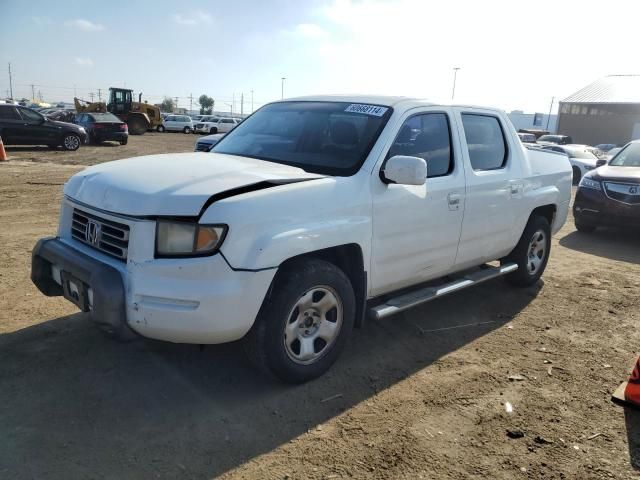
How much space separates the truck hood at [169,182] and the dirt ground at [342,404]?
1.16 m

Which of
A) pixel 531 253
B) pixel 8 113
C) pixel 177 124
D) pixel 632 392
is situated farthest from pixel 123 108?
pixel 632 392

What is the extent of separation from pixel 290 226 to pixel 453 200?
167 centimetres

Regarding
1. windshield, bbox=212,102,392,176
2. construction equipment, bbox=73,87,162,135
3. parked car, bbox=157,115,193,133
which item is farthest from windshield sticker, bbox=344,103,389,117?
parked car, bbox=157,115,193,133

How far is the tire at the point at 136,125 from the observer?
35.3 metres

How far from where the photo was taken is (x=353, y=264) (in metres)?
3.58

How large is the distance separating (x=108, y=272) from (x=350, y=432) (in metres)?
1.64

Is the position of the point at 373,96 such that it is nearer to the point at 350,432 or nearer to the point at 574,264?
the point at 350,432

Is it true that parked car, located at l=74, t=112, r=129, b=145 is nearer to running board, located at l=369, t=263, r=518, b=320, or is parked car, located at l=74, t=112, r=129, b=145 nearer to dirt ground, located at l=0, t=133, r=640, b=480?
dirt ground, located at l=0, t=133, r=640, b=480

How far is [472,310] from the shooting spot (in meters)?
4.98

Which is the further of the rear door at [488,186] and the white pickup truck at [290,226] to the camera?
the rear door at [488,186]

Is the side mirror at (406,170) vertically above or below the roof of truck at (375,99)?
below

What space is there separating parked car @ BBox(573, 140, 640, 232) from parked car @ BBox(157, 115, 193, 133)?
39.5m

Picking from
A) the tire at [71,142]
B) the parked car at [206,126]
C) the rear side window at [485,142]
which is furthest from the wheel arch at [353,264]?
the parked car at [206,126]

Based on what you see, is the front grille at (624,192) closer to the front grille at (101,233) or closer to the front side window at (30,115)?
the front grille at (101,233)
